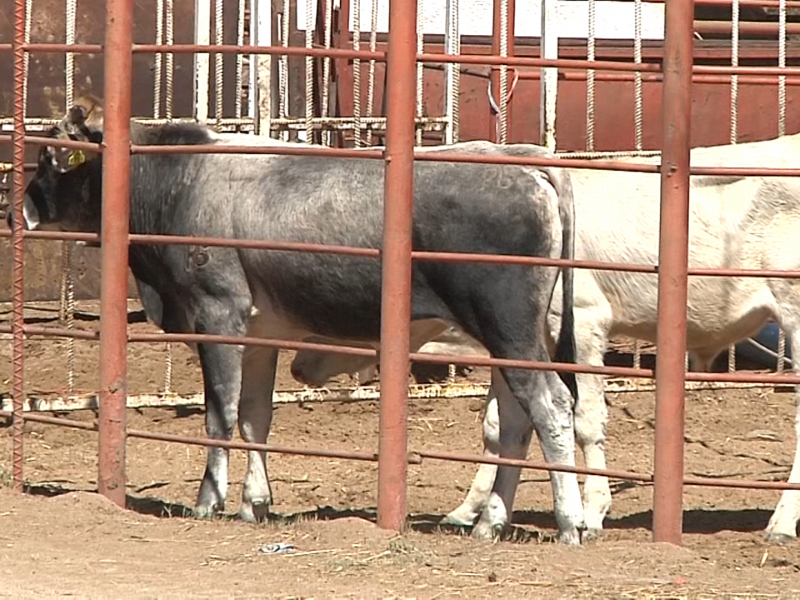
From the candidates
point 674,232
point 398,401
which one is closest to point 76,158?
point 398,401

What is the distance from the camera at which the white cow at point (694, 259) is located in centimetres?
799

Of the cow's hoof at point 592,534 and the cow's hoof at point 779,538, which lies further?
the cow's hoof at point 779,538

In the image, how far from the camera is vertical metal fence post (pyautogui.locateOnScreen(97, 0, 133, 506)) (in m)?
6.75

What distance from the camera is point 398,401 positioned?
21.1 ft

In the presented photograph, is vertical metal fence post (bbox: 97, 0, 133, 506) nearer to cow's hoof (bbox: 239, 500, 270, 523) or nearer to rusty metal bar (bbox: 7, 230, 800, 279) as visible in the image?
rusty metal bar (bbox: 7, 230, 800, 279)

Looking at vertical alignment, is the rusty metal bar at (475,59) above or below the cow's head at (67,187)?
above

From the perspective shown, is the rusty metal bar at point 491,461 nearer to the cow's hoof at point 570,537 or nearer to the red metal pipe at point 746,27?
the cow's hoof at point 570,537

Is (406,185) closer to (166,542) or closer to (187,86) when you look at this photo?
(166,542)

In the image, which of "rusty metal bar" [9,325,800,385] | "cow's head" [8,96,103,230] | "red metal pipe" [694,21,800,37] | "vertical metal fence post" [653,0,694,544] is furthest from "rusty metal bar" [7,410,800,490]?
"red metal pipe" [694,21,800,37]

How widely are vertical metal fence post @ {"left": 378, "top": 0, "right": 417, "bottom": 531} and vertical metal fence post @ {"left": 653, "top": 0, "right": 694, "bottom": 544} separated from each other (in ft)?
3.16

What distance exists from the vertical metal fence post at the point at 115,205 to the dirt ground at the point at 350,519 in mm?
515

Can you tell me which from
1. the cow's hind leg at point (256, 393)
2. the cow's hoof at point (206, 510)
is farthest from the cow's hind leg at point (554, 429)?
the cow's hind leg at point (256, 393)

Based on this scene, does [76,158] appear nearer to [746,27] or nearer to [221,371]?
[221,371]

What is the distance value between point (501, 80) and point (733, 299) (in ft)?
8.77
